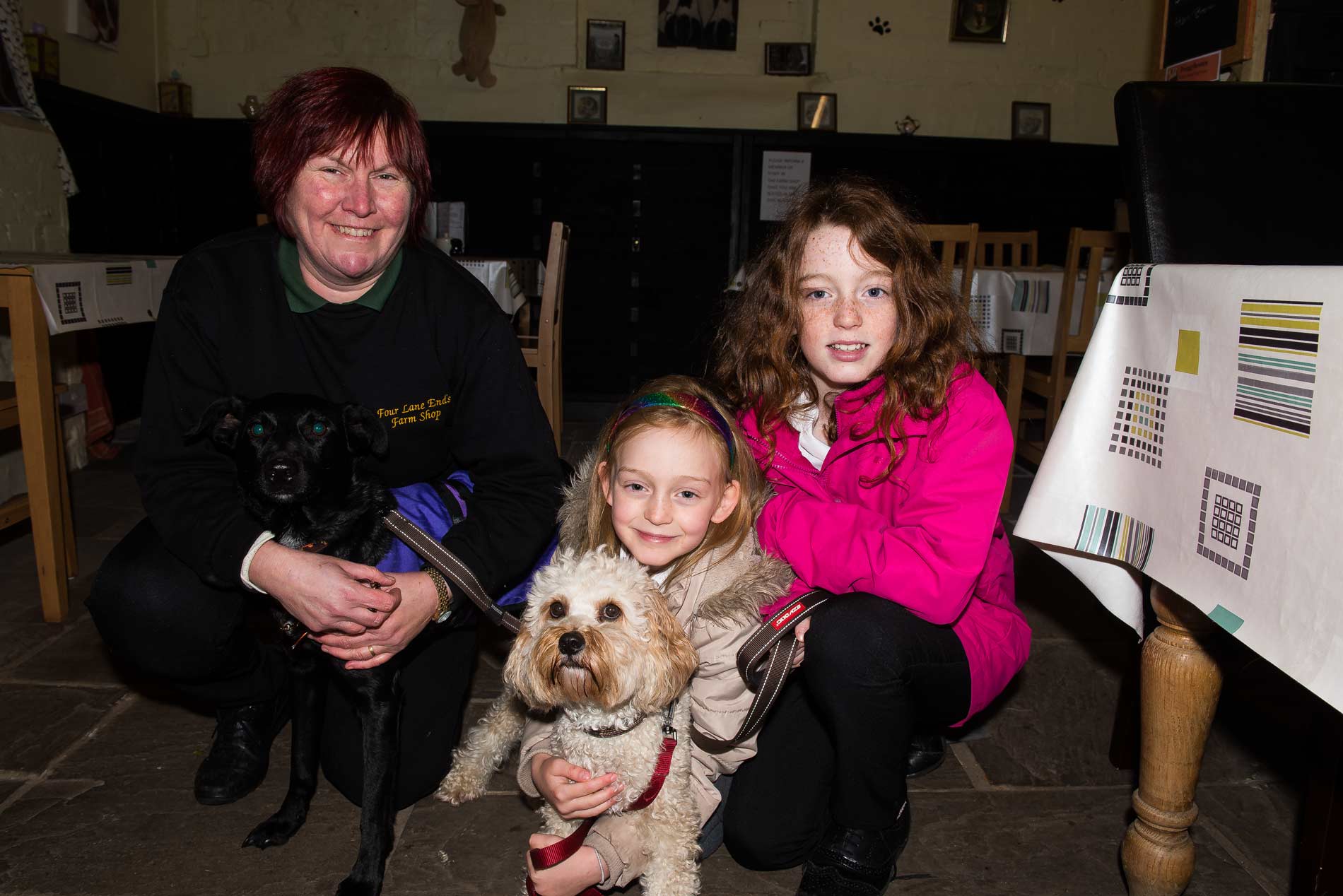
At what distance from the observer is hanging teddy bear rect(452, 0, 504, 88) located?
21.7ft

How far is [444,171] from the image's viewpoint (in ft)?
21.8

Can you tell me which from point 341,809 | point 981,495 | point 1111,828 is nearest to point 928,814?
point 1111,828

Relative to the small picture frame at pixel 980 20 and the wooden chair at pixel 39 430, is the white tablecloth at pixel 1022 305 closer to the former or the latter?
the small picture frame at pixel 980 20

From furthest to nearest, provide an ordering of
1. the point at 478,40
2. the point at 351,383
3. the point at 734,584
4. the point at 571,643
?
the point at 478,40 < the point at 351,383 < the point at 734,584 < the point at 571,643

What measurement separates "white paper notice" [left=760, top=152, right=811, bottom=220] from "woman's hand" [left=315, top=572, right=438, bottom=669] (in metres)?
5.59

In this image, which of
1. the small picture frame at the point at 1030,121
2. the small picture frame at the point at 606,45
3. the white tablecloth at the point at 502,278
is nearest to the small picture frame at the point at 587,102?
the small picture frame at the point at 606,45

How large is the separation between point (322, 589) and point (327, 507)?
0.17 metres

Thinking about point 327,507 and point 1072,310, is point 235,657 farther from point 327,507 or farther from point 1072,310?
point 1072,310

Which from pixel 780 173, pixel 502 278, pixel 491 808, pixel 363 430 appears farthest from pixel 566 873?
pixel 780 173

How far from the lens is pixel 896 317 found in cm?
167

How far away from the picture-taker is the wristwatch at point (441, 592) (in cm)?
167

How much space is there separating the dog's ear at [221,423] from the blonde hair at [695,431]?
657 mm

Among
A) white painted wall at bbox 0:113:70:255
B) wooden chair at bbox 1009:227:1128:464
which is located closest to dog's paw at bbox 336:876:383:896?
wooden chair at bbox 1009:227:1128:464

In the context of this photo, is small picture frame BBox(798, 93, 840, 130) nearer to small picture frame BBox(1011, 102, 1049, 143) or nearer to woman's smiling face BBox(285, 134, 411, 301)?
small picture frame BBox(1011, 102, 1049, 143)
